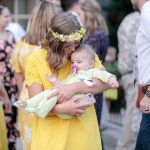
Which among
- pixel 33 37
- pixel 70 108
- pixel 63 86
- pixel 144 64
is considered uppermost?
pixel 144 64

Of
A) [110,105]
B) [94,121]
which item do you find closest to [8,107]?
[94,121]

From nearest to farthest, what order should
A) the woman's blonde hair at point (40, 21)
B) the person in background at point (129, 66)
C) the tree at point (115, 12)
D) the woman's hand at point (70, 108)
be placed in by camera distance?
the woman's hand at point (70, 108) → the woman's blonde hair at point (40, 21) → the person in background at point (129, 66) → the tree at point (115, 12)

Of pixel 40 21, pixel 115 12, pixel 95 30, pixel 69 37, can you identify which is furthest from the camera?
pixel 115 12

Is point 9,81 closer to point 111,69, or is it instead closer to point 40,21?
point 40,21

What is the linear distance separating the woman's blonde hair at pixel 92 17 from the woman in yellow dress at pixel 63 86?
188cm

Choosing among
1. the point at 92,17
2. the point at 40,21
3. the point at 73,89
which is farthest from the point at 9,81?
the point at 73,89

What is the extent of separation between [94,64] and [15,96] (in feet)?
8.55

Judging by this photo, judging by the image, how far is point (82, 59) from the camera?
346 cm

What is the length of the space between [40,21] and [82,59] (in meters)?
1.41

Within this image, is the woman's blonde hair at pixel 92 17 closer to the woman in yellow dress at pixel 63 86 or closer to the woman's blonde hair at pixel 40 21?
the woman's blonde hair at pixel 40 21

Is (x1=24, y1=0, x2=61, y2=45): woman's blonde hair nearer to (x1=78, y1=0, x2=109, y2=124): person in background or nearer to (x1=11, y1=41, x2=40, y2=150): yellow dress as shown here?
(x1=11, y1=41, x2=40, y2=150): yellow dress

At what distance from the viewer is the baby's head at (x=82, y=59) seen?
Result: 3447 mm

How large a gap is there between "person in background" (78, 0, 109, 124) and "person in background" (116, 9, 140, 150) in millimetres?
346

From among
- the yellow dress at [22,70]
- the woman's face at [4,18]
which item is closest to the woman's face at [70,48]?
the yellow dress at [22,70]
